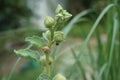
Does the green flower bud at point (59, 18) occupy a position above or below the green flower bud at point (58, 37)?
above

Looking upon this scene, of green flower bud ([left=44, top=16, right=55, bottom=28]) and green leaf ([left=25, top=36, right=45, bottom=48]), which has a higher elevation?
green flower bud ([left=44, top=16, right=55, bottom=28])

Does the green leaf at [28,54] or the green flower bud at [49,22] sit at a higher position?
the green flower bud at [49,22]

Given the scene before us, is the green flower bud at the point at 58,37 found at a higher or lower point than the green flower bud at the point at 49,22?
lower

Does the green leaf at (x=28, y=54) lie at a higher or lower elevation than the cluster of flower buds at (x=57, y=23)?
lower

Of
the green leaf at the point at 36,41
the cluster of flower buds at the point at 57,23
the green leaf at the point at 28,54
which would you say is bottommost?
the green leaf at the point at 28,54

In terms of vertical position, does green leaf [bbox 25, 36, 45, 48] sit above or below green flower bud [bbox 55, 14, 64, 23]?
below

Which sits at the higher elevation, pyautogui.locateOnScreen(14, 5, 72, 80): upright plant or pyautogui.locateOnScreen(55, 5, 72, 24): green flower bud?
pyautogui.locateOnScreen(55, 5, 72, 24): green flower bud

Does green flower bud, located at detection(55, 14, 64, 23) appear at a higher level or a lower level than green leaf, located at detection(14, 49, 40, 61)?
higher

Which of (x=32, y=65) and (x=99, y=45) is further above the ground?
(x=99, y=45)

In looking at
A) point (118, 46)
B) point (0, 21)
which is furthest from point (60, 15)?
point (0, 21)

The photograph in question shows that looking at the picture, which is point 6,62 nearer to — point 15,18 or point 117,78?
point 15,18

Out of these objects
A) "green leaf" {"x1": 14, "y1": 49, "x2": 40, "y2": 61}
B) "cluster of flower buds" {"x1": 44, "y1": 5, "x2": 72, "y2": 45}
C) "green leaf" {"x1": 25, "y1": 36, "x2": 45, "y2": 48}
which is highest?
"cluster of flower buds" {"x1": 44, "y1": 5, "x2": 72, "y2": 45}
